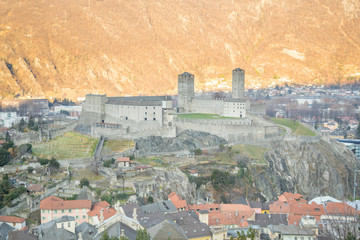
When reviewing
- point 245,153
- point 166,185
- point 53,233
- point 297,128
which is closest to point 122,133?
point 166,185

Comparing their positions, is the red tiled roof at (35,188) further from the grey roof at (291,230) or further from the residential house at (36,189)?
the grey roof at (291,230)

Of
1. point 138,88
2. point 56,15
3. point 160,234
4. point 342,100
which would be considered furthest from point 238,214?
point 56,15

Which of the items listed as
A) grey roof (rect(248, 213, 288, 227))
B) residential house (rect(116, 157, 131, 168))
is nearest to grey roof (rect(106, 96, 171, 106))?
residential house (rect(116, 157, 131, 168))

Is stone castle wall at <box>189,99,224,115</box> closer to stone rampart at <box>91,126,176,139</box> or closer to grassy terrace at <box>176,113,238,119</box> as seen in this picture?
grassy terrace at <box>176,113,238,119</box>

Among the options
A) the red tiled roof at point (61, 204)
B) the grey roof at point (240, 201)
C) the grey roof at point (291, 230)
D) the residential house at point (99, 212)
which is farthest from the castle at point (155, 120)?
the grey roof at point (291, 230)

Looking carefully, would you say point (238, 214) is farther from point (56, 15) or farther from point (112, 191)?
point (56, 15)

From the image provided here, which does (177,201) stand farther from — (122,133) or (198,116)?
(198,116)
